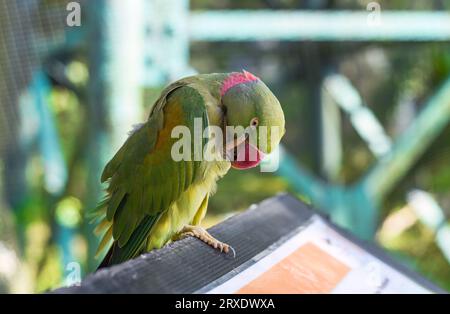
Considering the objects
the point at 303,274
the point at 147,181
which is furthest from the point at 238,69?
the point at 303,274

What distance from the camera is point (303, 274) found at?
3.67ft

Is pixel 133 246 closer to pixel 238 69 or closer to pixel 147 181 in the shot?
pixel 147 181

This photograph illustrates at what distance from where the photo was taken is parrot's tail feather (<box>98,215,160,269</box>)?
1.28 meters

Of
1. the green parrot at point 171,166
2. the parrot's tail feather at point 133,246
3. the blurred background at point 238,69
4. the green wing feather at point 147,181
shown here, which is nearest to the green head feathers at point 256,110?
the green parrot at point 171,166

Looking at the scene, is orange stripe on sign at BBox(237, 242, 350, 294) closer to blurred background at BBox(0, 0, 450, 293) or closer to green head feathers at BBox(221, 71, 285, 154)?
green head feathers at BBox(221, 71, 285, 154)

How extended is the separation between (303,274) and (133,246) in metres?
0.37

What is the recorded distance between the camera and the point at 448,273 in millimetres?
3699

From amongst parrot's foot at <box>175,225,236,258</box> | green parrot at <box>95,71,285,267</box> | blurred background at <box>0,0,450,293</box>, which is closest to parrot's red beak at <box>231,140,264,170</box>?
green parrot at <box>95,71,285,267</box>

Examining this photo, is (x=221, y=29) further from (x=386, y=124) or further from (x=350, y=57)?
(x=386, y=124)

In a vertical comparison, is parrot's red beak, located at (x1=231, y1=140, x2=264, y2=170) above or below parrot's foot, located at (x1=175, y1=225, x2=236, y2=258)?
above

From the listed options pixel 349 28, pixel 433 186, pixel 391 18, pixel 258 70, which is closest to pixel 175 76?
pixel 349 28

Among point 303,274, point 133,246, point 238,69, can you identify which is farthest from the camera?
point 238,69

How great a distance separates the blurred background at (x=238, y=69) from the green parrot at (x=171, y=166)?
65cm

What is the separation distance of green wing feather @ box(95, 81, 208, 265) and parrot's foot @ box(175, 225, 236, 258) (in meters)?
0.07
